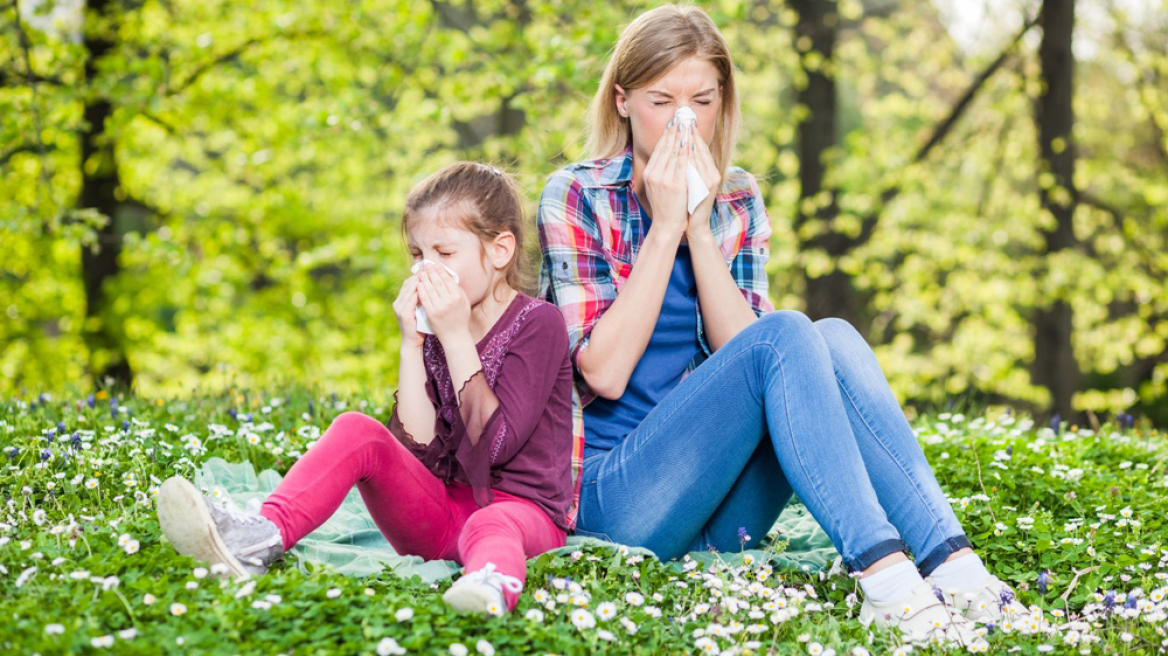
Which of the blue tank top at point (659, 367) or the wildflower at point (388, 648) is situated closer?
the wildflower at point (388, 648)

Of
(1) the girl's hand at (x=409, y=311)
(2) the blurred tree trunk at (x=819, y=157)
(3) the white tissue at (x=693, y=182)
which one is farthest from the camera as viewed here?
(2) the blurred tree trunk at (x=819, y=157)

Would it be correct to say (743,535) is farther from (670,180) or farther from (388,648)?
(388,648)

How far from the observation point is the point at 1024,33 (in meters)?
10.6

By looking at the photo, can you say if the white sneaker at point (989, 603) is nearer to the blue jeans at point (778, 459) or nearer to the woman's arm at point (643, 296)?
the blue jeans at point (778, 459)

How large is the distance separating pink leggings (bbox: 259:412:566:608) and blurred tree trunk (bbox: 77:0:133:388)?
8.05m

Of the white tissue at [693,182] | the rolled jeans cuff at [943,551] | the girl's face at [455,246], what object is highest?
the white tissue at [693,182]

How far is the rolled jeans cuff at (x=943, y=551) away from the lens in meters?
2.57

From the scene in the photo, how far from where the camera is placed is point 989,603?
8.19 feet

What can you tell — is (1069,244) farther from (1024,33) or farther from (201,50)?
(201,50)

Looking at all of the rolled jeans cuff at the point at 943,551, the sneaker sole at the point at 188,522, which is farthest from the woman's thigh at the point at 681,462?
the sneaker sole at the point at 188,522

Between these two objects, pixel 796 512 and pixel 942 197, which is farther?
pixel 942 197

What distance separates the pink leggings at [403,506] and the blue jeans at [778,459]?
0.27m

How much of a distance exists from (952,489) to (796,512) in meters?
0.56

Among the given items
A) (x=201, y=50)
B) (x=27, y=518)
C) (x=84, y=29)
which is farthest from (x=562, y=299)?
(x=84, y=29)
